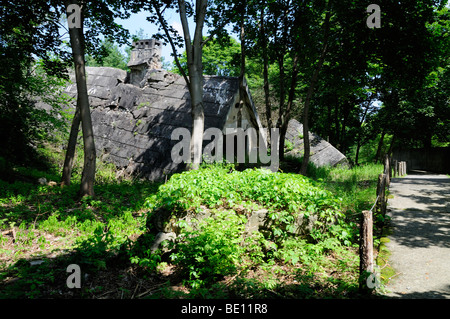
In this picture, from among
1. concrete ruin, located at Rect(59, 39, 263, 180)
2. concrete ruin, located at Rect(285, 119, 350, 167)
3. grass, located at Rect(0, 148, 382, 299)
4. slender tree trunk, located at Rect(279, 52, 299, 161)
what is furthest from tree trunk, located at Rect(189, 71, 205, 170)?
concrete ruin, located at Rect(285, 119, 350, 167)

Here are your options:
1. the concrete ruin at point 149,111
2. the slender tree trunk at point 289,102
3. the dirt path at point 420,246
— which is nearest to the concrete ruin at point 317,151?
the concrete ruin at point 149,111

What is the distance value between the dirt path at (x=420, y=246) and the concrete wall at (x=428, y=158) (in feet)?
57.0

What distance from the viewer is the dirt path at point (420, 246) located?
3.75 m

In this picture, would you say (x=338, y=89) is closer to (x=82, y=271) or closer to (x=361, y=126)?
(x=82, y=271)

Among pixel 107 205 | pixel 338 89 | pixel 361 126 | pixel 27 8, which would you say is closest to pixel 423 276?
pixel 107 205

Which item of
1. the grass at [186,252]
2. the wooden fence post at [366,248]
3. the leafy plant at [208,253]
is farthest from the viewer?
the leafy plant at [208,253]

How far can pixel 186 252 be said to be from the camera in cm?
429

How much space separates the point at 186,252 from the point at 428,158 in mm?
27759

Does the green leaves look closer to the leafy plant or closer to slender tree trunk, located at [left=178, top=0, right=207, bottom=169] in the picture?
the leafy plant

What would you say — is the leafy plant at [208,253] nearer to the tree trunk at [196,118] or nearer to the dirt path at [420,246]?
the dirt path at [420,246]

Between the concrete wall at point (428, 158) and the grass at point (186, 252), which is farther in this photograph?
the concrete wall at point (428, 158)

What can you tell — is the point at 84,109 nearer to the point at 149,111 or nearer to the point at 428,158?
the point at 149,111

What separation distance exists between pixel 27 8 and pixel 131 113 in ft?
19.9

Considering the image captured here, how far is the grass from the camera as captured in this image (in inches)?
148
